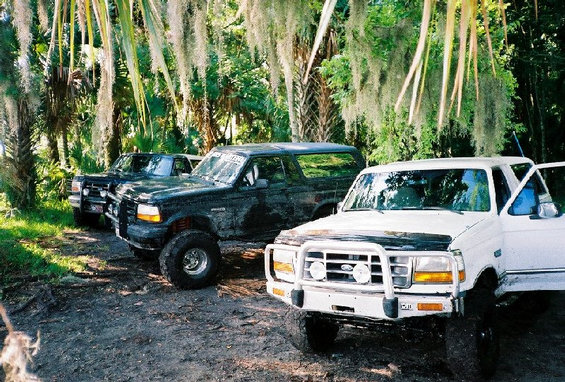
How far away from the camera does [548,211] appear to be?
454 cm

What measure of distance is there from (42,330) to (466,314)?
4.36 metres

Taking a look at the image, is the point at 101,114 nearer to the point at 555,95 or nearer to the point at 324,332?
the point at 324,332

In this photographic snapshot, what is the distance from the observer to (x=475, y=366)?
Answer: 3.89 m

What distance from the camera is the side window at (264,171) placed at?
306 inches

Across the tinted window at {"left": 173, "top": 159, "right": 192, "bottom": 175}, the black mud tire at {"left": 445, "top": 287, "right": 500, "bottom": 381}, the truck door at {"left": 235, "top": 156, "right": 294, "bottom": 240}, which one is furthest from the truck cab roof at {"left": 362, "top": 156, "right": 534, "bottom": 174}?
the tinted window at {"left": 173, "top": 159, "right": 192, "bottom": 175}

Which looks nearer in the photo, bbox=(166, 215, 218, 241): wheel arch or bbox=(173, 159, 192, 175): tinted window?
bbox=(166, 215, 218, 241): wheel arch

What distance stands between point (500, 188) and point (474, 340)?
6.15 ft

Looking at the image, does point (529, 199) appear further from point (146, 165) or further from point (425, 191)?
point (146, 165)

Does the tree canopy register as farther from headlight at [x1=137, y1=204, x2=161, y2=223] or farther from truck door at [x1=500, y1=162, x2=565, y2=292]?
truck door at [x1=500, y1=162, x2=565, y2=292]

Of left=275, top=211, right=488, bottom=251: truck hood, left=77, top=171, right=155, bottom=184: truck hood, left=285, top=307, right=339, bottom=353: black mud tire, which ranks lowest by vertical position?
left=285, top=307, right=339, bottom=353: black mud tire

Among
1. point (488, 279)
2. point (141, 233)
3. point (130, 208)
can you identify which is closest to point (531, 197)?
point (488, 279)

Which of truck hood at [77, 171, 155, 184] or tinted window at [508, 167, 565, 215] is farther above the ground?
truck hood at [77, 171, 155, 184]

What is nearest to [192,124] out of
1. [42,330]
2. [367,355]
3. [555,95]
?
[555,95]

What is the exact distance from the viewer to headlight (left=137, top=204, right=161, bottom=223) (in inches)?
279
